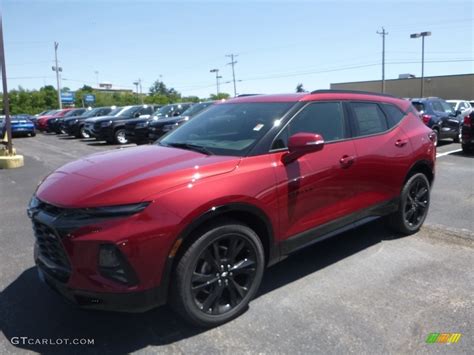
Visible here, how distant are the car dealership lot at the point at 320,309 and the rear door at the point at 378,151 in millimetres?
681

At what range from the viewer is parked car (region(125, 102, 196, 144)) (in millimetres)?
15812

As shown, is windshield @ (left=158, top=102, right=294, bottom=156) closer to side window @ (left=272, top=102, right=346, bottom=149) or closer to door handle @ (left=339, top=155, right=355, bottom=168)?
side window @ (left=272, top=102, right=346, bottom=149)

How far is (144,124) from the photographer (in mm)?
15984

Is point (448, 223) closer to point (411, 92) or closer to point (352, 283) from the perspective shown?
point (352, 283)

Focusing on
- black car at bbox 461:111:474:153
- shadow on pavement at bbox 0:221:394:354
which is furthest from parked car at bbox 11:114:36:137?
shadow on pavement at bbox 0:221:394:354

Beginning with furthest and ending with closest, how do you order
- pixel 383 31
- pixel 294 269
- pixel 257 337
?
pixel 383 31 → pixel 294 269 → pixel 257 337

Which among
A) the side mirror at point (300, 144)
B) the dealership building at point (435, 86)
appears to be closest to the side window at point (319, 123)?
the side mirror at point (300, 144)

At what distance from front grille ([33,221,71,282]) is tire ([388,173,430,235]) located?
3.68 meters

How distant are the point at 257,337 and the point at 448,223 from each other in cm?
372

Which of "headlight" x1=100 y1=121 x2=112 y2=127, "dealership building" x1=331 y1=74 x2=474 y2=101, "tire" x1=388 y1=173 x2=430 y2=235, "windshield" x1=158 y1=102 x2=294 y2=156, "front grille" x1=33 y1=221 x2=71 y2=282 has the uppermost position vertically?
"dealership building" x1=331 y1=74 x2=474 y2=101

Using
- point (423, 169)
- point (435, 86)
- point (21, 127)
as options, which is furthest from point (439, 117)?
point (435, 86)

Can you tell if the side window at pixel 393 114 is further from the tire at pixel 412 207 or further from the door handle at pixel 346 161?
the door handle at pixel 346 161

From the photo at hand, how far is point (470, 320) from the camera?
3.19 metres

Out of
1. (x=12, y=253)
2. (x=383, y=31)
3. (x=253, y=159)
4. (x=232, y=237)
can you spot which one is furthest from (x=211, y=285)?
(x=383, y=31)
